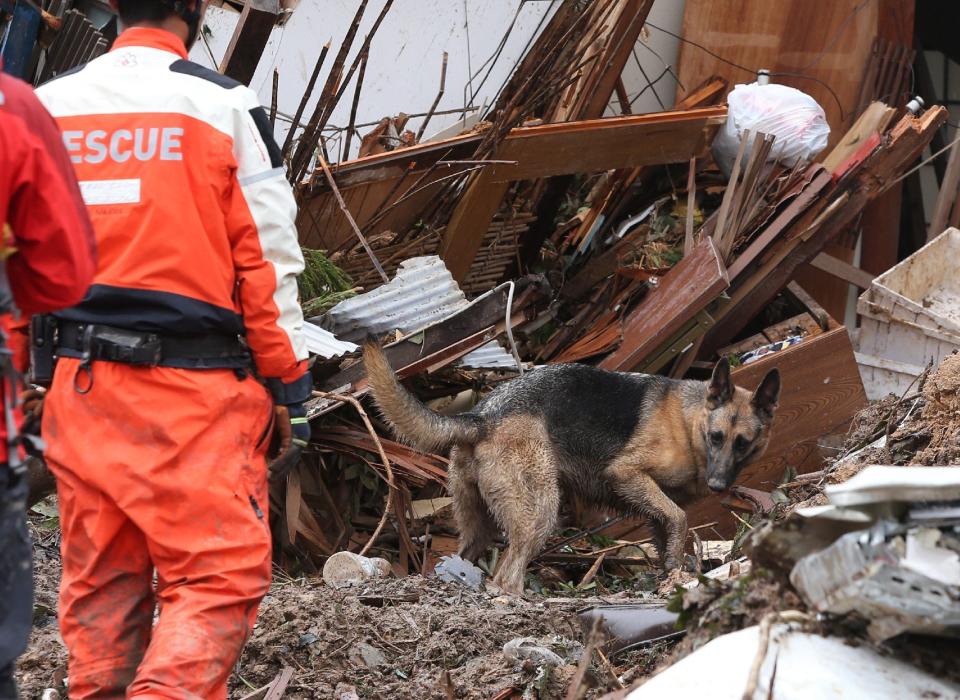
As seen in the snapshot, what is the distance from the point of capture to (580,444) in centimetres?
637

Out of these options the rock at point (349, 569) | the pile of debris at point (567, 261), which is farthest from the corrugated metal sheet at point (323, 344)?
the rock at point (349, 569)

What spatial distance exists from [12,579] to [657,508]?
4.48 metres

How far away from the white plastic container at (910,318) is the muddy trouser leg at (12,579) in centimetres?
669

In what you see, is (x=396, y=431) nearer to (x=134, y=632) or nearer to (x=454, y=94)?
(x=134, y=632)

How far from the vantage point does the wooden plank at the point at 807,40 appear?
9.52 m

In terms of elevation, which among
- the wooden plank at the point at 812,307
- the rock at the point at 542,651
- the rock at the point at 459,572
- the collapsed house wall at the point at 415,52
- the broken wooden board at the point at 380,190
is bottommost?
the rock at the point at 459,572

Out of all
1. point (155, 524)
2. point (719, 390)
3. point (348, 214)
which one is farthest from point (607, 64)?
point (155, 524)

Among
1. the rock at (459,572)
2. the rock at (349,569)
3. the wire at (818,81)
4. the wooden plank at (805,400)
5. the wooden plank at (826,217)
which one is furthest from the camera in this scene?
the wire at (818,81)

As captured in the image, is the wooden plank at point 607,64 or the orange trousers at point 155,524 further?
the wooden plank at point 607,64

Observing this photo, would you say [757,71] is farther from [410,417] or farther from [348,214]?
[410,417]

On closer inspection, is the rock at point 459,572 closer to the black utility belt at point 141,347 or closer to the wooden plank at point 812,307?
the black utility belt at point 141,347

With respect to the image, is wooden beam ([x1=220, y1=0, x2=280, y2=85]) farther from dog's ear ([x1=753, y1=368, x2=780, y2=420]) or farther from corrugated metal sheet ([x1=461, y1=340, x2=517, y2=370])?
dog's ear ([x1=753, y1=368, x2=780, y2=420])

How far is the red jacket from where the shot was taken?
232 centimetres

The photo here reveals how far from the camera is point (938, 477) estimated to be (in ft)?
7.58
